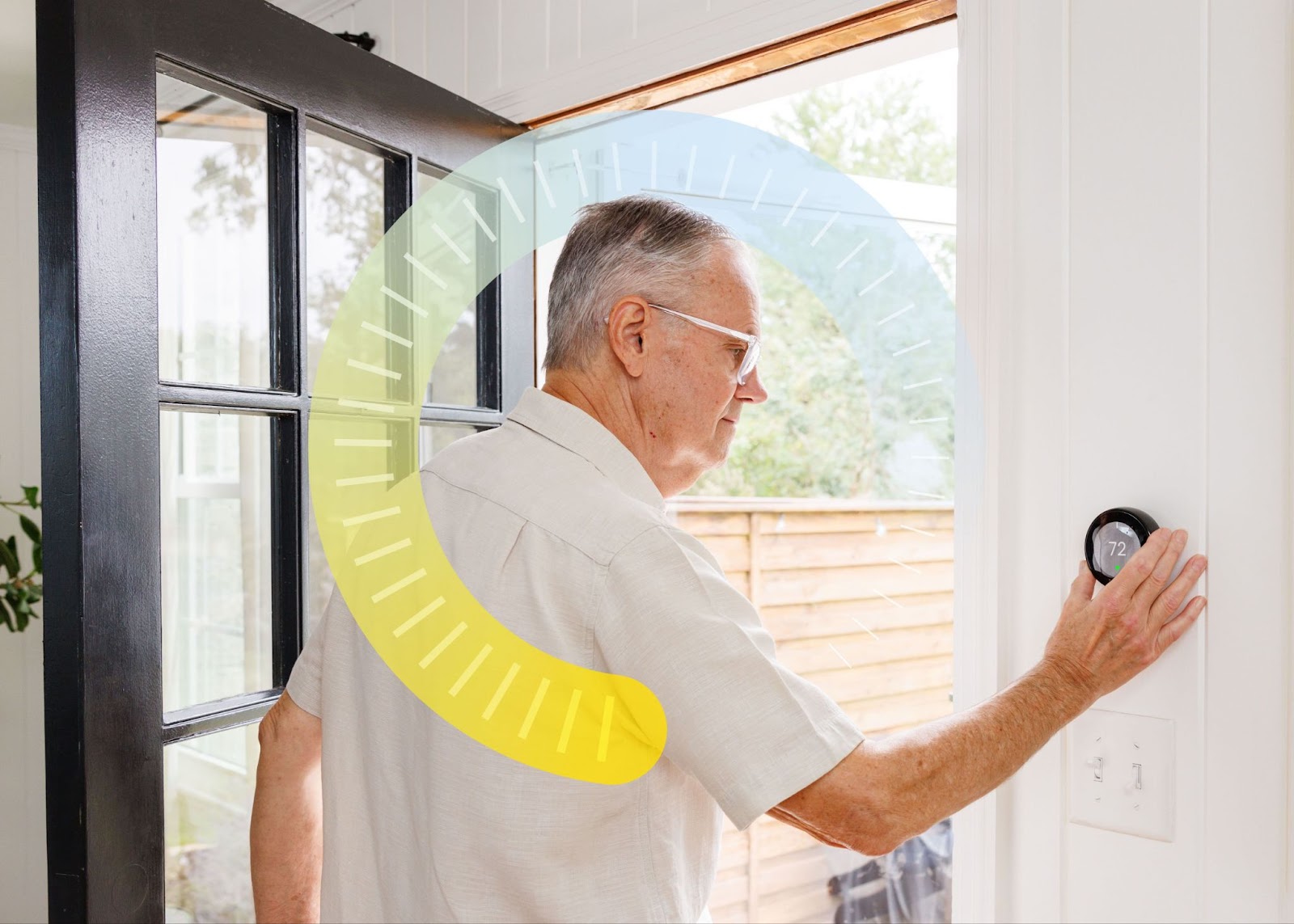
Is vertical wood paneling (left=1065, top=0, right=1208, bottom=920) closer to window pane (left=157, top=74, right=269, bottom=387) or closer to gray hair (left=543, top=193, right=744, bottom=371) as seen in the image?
gray hair (left=543, top=193, right=744, bottom=371)

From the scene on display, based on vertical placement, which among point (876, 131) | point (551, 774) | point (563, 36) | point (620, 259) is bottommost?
point (551, 774)

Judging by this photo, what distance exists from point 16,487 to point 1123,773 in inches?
59.5

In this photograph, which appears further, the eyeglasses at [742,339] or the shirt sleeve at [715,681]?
the eyeglasses at [742,339]

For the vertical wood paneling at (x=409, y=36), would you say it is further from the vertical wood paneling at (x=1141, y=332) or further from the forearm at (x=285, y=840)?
the forearm at (x=285, y=840)

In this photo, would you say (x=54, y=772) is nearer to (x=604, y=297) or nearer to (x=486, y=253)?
(x=604, y=297)

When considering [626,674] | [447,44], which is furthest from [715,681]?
[447,44]

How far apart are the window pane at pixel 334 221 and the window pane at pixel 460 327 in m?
0.09

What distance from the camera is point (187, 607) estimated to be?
1.22 metres

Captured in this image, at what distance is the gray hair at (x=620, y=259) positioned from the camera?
3.08 feet

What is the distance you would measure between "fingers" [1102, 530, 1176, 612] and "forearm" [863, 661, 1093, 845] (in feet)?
0.35

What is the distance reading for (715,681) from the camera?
2.37ft

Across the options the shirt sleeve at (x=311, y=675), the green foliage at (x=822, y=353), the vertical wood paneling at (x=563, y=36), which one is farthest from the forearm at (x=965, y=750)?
the green foliage at (x=822, y=353)

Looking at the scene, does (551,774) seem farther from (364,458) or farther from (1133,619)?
(364,458)

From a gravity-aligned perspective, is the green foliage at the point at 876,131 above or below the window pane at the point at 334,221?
above
